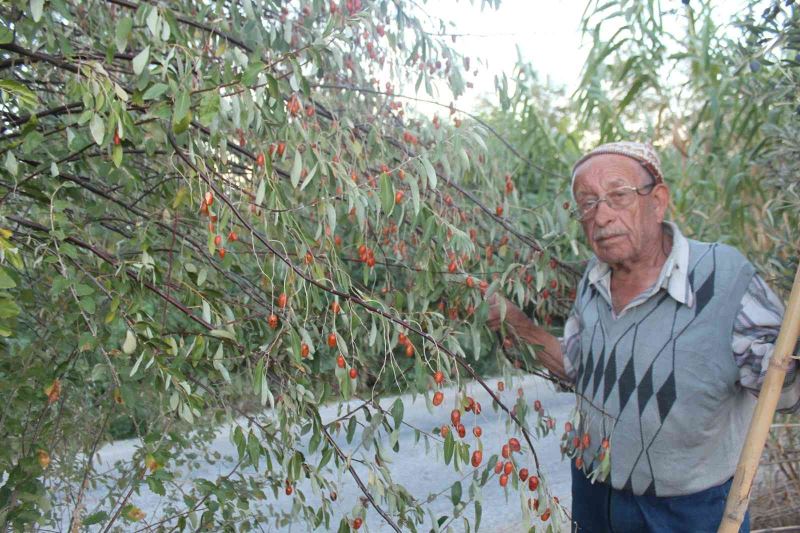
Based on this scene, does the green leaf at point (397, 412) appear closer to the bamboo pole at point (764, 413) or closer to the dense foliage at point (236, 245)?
the dense foliage at point (236, 245)

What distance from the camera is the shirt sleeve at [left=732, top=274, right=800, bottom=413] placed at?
6.15ft

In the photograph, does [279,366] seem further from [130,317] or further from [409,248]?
[409,248]

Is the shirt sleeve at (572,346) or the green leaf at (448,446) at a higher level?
the shirt sleeve at (572,346)

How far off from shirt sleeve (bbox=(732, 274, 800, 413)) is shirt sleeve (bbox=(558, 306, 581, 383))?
50cm

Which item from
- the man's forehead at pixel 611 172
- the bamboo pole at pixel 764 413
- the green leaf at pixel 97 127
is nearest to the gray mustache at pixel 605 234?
the man's forehead at pixel 611 172

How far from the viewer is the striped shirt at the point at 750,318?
6.14 feet

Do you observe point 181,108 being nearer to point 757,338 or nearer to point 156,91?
point 156,91

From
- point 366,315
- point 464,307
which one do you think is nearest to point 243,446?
point 366,315

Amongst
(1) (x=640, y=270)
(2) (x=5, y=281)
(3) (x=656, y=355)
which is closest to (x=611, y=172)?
(1) (x=640, y=270)

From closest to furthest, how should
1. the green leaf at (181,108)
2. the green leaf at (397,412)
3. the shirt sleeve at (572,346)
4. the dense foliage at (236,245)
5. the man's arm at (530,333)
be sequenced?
the green leaf at (181,108)
the dense foliage at (236,245)
the green leaf at (397,412)
the man's arm at (530,333)
the shirt sleeve at (572,346)

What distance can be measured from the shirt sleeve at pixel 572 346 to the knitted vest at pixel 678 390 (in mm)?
208

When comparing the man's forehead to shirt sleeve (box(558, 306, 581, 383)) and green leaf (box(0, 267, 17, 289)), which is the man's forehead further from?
green leaf (box(0, 267, 17, 289))

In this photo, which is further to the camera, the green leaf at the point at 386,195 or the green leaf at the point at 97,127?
the green leaf at the point at 386,195

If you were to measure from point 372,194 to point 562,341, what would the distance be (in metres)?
0.90
